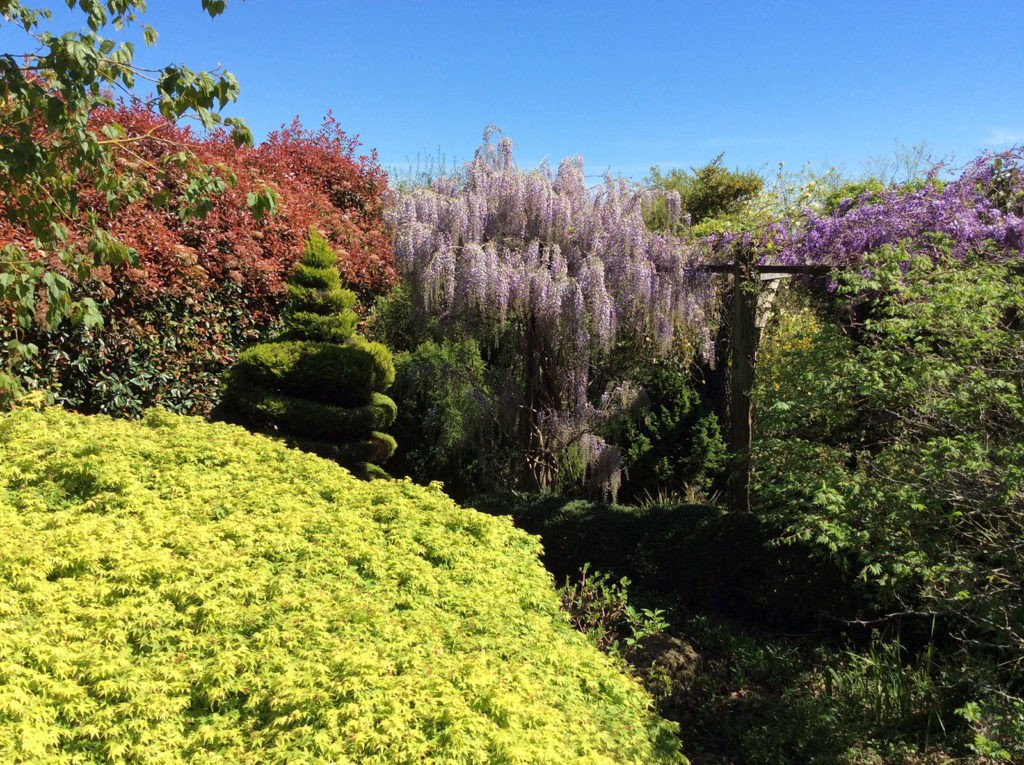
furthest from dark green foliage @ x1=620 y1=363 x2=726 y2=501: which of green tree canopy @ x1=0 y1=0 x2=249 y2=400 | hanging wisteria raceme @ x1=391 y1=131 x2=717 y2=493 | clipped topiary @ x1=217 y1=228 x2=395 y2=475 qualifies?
green tree canopy @ x1=0 y1=0 x2=249 y2=400

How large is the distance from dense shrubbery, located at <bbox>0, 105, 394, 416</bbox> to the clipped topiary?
0.42 metres

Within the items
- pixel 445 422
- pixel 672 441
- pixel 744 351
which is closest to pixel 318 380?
pixel 445 422

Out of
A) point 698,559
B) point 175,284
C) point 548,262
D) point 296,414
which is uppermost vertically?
point 548,262

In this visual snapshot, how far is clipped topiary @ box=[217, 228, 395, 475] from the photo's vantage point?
7406 mm

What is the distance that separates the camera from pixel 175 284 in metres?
6.96

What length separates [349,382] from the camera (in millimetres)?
7762

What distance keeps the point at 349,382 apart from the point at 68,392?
2527 mm

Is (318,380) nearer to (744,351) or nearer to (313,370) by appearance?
(313,370)

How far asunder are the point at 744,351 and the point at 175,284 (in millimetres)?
5321

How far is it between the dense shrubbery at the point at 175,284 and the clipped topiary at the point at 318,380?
0.42m

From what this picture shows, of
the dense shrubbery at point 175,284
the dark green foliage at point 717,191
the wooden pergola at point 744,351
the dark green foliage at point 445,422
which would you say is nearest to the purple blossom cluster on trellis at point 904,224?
the wooden pergola at point 744,351

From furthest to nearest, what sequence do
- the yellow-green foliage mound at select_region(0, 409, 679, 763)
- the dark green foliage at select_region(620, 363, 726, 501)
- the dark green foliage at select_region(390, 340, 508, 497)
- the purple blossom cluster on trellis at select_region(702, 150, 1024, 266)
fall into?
the dark green foliage at select_region(620, 363, 726, 501) → the dark green foliage at select_region(390, 340, 508, 497) → the purple blossom cluster on trellis at select_region(702, 150, 1024, 266) → the yellow-green foliage mound at select_region(0, 409, 679, 763)

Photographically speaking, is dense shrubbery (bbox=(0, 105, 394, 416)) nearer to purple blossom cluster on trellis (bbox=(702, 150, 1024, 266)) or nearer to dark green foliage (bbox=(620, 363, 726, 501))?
dark green foliage (bbox=(620, 363, 726, 501))

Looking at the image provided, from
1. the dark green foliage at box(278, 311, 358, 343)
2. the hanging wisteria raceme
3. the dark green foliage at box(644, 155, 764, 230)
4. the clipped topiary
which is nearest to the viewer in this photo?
the hanging wisteria raceme
